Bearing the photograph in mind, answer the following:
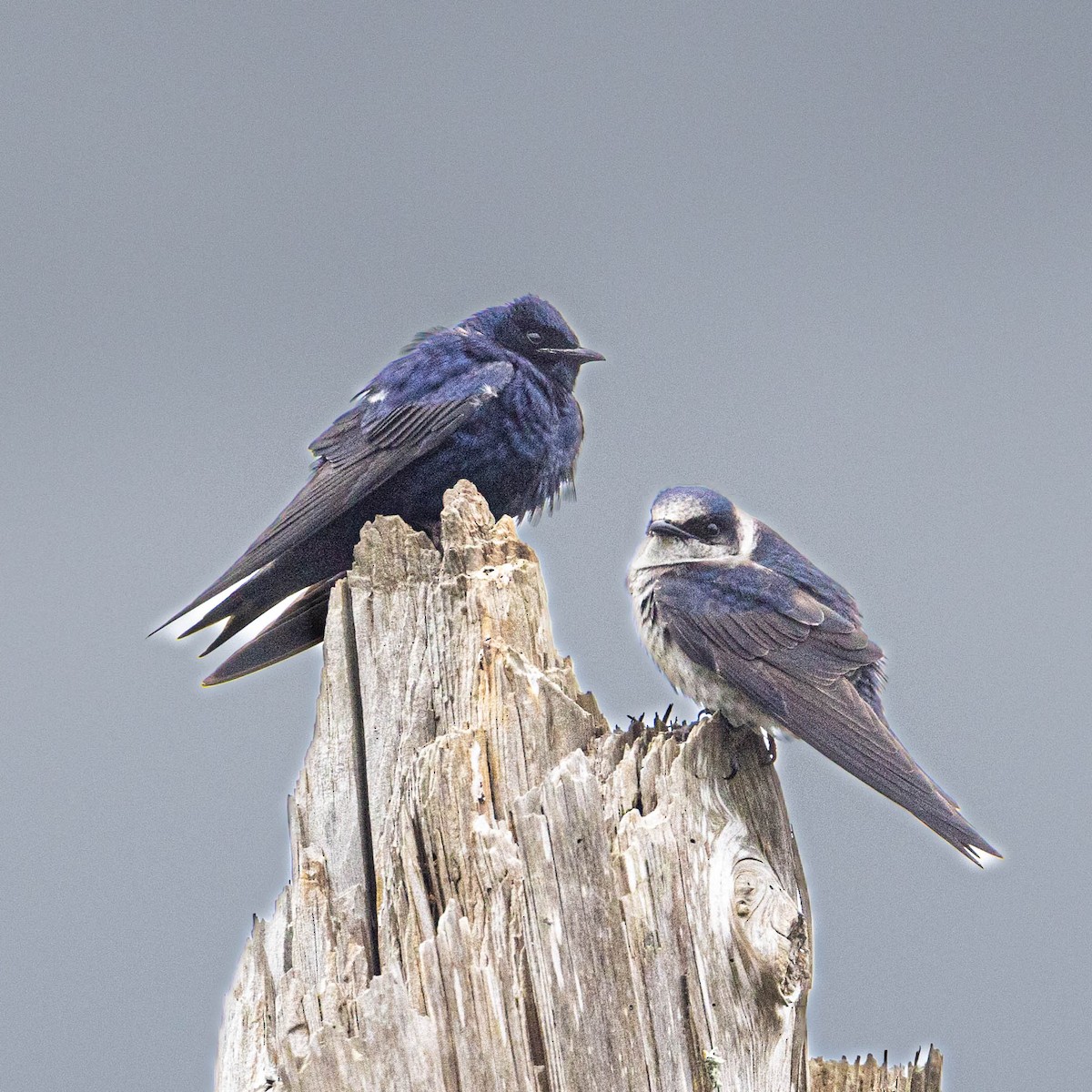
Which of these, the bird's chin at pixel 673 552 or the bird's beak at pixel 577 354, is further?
the bird's beak at pixel 577 354

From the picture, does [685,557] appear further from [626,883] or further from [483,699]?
[626,883]

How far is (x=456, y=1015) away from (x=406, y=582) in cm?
106

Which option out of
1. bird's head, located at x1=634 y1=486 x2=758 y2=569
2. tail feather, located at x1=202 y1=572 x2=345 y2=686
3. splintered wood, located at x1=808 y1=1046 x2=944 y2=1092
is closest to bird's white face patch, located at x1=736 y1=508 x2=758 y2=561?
bird's head, located at x1=634 y1=486 x2=758 y2=569

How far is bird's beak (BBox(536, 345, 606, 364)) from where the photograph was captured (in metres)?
4.58

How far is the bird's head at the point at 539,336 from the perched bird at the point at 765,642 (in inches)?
31.0

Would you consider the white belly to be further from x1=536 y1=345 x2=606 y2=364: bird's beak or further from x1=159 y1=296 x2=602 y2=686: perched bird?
x1=536 y1=345 x2=606 y2=364: bird's beak

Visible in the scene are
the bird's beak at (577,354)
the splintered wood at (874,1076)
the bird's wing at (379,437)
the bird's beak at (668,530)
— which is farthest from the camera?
the bird's beak at (577,354)

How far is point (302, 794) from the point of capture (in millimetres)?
3387

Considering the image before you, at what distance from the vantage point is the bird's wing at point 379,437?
4.13 meters

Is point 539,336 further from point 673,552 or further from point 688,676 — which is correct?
point 688,676

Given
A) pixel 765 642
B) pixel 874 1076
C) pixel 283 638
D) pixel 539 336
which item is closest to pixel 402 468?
pixel 283 638

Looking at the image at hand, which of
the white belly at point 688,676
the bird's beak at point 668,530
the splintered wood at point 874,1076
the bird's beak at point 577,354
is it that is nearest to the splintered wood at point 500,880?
the white belly at point 688,676

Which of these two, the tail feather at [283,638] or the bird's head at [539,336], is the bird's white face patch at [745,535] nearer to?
the bird's head at [539,336]

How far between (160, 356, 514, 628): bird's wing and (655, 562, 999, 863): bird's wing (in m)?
0.87
